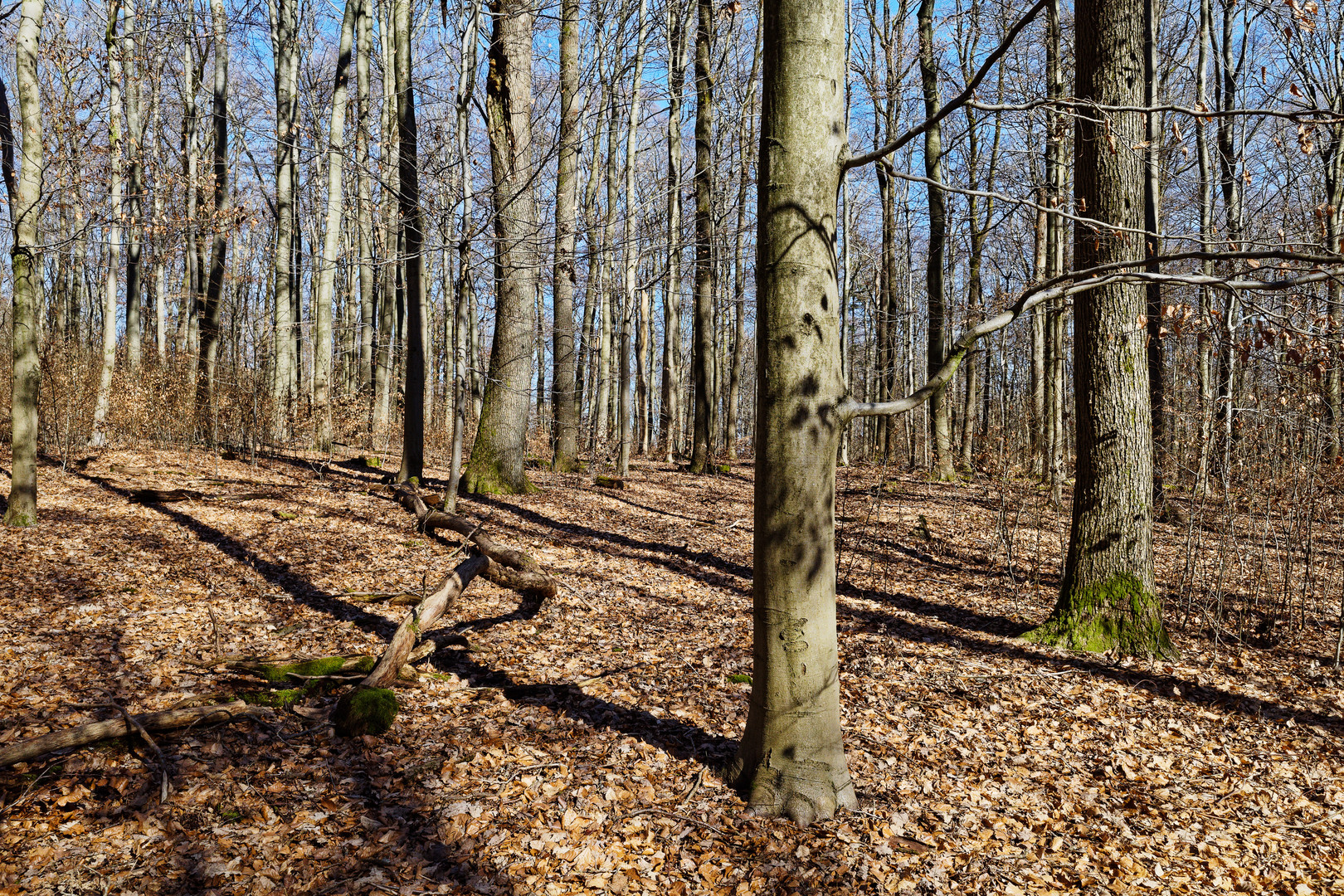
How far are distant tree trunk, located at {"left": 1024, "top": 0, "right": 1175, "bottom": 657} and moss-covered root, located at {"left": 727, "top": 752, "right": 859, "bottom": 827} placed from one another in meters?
3.24

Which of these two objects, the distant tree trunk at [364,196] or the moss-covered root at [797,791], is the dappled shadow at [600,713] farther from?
the distant tree trunk at [364,196]

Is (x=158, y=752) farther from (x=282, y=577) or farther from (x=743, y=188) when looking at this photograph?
(x=743, y=188)

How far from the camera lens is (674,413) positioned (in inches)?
883

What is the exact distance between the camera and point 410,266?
949cm

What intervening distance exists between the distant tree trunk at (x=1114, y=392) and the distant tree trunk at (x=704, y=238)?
931 cm

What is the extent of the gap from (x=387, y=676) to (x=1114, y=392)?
18.0 feet

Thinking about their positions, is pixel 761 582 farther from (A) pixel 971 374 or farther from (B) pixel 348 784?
(A) pixel 971 374

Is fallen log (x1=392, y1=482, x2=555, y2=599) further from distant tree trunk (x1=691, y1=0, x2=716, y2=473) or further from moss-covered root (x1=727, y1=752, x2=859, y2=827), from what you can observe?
distant tree trunk (x1=691, y1=0, x2=716, y2=473)

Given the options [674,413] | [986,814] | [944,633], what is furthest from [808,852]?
[674,413]

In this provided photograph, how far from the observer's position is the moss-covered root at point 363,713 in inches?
159

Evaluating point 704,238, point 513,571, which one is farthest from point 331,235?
point 513,571

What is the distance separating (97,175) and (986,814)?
631 inches

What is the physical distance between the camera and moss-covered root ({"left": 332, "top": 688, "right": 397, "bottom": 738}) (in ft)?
13.3

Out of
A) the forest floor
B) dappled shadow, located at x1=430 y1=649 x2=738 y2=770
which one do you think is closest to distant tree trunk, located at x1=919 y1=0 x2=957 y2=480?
the forest floor
